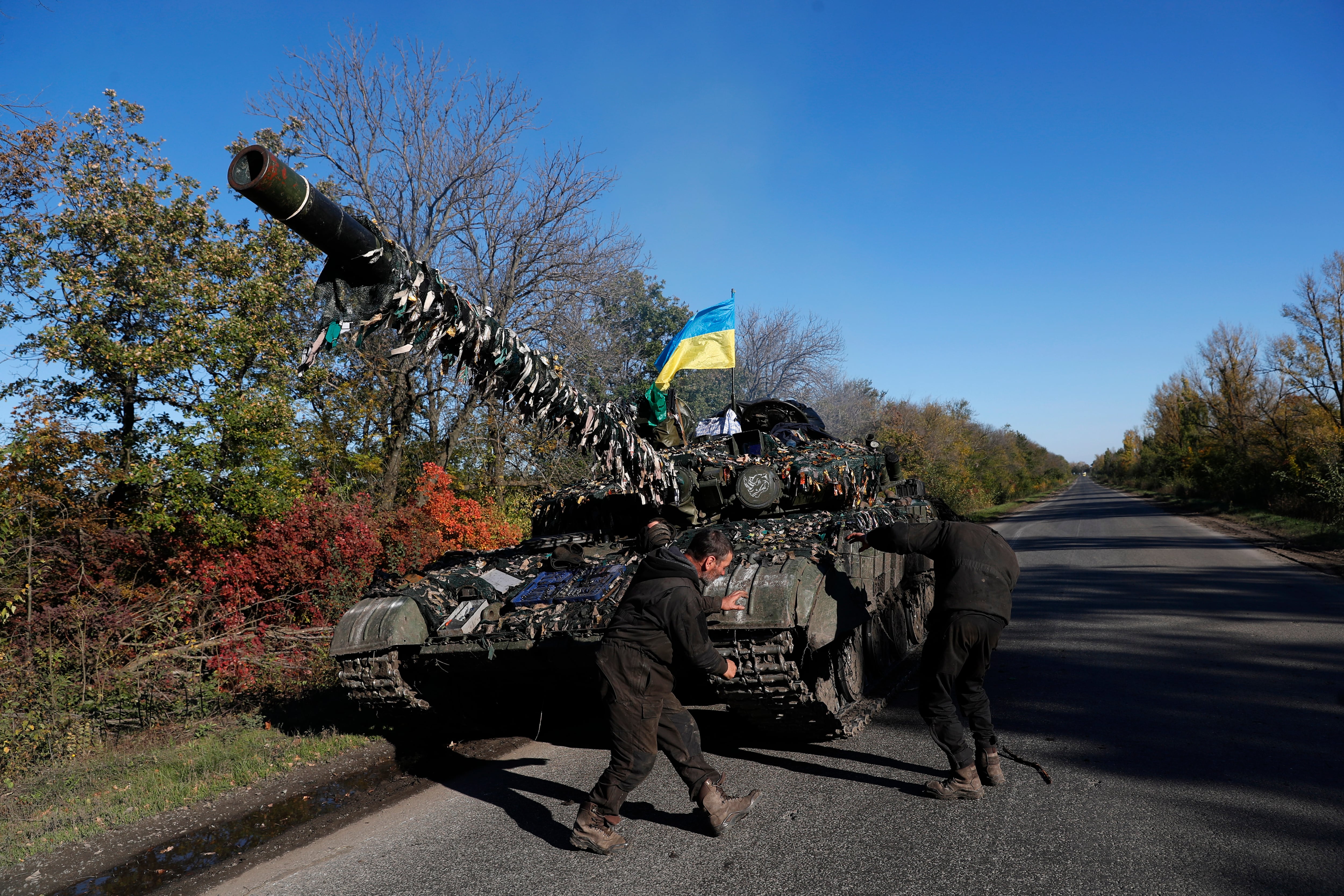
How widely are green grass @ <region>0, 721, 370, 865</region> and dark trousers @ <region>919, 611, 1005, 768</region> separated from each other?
4669 mm

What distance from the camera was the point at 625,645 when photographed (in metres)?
3.95

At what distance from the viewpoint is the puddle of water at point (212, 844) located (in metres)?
4.11

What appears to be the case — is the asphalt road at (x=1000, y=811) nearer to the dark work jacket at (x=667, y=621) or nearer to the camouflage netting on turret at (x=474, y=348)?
the dark work jacket at (x=667, y=621)

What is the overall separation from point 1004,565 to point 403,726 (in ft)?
17.6

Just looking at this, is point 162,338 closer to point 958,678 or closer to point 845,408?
point 958,678

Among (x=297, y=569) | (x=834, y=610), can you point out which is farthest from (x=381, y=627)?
(x=297, y=569)

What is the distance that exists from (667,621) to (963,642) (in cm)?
168

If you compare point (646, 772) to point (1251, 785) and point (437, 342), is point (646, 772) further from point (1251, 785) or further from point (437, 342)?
point (1251, 785)

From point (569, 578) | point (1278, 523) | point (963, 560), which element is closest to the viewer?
point (963, 560)

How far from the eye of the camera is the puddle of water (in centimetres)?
411

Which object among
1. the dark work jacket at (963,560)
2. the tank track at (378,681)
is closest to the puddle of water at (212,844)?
the tank track at (378,681)

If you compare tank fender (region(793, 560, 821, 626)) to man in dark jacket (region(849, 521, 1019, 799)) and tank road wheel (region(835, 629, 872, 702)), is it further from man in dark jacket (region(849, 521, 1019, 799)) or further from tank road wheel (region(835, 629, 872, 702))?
tank road wheel (region(835, 629, 872, 702))

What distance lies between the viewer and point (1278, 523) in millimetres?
21109

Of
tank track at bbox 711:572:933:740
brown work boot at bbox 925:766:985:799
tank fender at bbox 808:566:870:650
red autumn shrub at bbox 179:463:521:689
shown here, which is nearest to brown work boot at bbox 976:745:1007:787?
brown work boot at bbox 925:766:985:799
